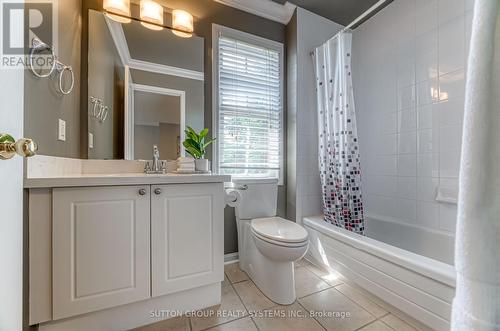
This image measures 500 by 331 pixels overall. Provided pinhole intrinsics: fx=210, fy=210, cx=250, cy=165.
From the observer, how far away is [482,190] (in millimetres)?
372

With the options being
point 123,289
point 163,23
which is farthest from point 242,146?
point 123,289

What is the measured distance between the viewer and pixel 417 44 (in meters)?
1.80

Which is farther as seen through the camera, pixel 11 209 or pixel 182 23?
pixel 182 23

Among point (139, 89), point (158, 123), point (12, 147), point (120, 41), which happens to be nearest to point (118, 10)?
point (120, 41)

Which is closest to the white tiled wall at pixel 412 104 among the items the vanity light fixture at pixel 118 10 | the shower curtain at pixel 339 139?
the shower curtain at pixel 339 139

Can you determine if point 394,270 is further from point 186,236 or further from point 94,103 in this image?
point 94,103

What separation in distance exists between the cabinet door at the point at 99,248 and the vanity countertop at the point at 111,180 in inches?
1.3

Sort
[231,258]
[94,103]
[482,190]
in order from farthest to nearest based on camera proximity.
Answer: [231,258] < [94,103] < [482,190]

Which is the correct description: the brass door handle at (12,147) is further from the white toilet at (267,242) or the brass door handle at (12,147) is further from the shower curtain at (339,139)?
the shower curtain at (339,139)

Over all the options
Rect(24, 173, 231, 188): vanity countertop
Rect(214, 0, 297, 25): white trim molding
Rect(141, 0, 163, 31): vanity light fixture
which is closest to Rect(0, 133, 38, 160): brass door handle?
Rect(24, 173, 231, 188): vanity countertop

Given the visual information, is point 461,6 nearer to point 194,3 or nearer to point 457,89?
point 457,89

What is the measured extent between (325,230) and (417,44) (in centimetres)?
177

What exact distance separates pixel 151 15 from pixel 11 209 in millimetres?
1597

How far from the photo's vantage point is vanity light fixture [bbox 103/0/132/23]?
1505 millimetres
